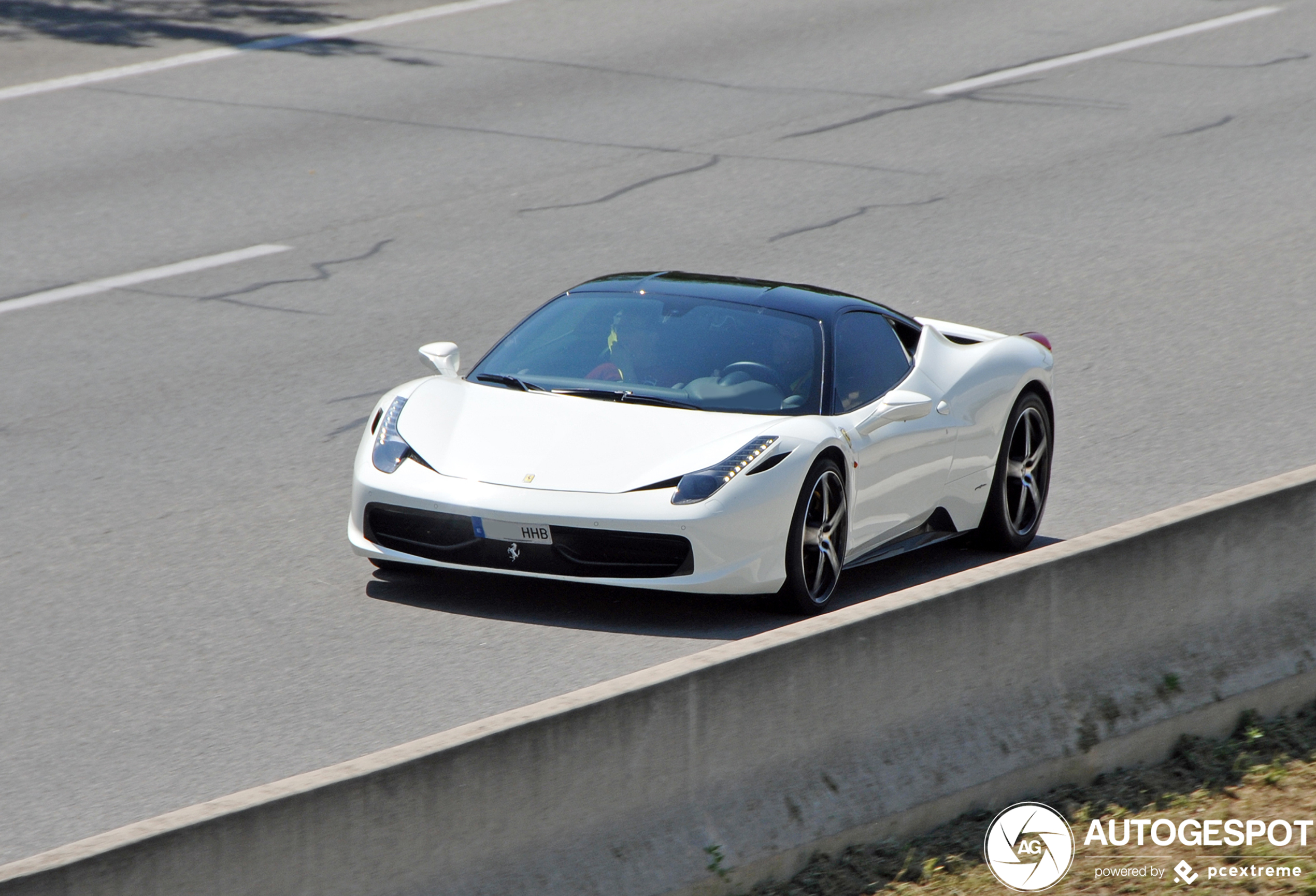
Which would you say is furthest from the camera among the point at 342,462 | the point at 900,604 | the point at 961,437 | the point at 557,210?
the point at 557,210

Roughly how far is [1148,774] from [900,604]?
1.25 metres

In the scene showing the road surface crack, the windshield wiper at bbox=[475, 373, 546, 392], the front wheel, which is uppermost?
the windshield wiper at bbox=[475, 373, 546, 392]

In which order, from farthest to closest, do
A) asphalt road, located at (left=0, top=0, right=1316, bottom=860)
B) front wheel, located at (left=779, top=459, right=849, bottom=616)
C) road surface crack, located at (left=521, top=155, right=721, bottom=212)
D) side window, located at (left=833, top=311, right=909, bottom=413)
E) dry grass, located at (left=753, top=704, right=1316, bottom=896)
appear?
road surface crack, located at (left=521, top=155, right=721, bottom=212), side window, located at (left=833, top=311, right=909, bottom=413), front wheel, located at (left=779, top=459, right=849, bottom=616), asphalt road, located at (left=0, top=0, right=1316, bottom=860), dry grass, located at (left=753, top=704, right=1316, bottom=896)

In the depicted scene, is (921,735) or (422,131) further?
(422,131)

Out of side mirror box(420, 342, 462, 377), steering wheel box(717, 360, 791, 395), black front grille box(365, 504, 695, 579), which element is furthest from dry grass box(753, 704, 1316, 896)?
side mirror box(420, 342, 462, 377)

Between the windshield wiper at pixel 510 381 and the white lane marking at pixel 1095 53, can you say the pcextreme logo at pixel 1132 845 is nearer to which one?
the windshield wiper at pixel 510 381

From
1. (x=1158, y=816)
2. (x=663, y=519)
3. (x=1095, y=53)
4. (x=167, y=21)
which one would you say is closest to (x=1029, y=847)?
(x=1158, y=816)

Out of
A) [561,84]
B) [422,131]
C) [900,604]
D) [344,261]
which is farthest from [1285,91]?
[900,604]

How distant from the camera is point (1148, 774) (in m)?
6.05

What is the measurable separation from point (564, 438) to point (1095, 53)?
13239 mm

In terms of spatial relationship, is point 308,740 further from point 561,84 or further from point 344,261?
point 561,84

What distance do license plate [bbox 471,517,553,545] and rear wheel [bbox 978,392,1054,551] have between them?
2395 millimetres

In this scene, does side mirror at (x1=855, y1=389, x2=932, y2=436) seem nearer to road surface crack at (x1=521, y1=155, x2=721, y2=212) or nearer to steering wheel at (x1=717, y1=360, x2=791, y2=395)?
steering wheel at (x1=717, y1=360, x2=791, y2=395)

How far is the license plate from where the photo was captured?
6.79 meters
